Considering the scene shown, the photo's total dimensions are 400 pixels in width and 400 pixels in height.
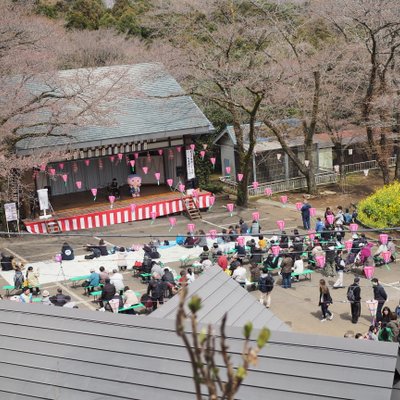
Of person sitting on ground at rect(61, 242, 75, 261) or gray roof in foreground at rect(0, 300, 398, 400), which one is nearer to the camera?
gray roof in foreground at rect(0, 300, 398, 400)

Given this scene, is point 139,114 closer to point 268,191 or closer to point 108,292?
point 268,191

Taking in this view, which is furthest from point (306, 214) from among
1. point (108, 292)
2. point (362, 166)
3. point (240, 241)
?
point (362, 166)

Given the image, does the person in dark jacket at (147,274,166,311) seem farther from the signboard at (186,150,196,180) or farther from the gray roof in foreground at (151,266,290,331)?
the signboard at (186,150,196,180)

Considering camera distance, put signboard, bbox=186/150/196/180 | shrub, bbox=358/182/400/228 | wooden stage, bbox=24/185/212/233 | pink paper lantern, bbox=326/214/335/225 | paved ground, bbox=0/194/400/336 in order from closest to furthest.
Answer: paved ground, bbox=0/194/400/336 → pink paper lantern, bbox=326/214/335/225 → shrub, bbox=358/182/400/228 → wooden stage, bbox=24/185/212/233 → signboard, bbox=186/150/196/180

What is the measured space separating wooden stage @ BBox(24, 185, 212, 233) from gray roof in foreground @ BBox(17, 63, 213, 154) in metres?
2.76

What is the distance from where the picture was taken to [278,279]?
21.2 m

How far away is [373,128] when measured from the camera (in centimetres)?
3195

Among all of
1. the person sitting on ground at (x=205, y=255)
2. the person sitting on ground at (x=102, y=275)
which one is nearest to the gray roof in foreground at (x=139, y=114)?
the person sitting on ground at (x=205, y=255)

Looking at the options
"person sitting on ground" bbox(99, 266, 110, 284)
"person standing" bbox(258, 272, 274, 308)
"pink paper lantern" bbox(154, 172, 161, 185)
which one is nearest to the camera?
"person standing" bbox(258, 272, 274, 308)

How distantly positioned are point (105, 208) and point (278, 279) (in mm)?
11015

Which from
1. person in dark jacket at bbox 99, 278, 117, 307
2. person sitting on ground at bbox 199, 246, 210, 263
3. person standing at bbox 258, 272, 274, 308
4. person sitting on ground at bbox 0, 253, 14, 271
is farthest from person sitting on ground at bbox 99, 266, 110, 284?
person standing at bbox 258, 272, 274, 308

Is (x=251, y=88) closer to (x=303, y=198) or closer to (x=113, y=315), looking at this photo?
(x=303, y=198)

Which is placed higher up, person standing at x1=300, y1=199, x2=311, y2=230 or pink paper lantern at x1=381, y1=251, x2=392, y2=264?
person standing at x1=300, y1=199, x2=311, y2=230

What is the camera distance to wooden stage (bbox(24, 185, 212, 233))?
94.5 feet
